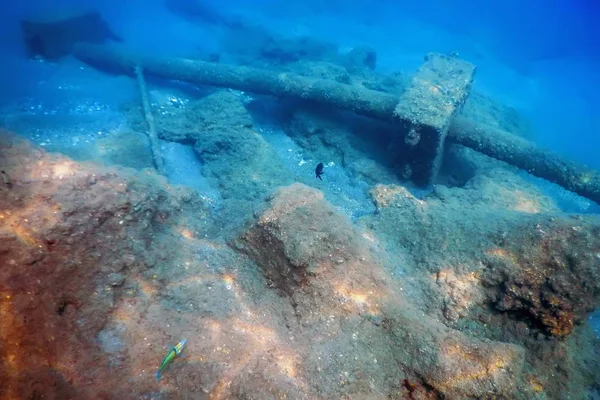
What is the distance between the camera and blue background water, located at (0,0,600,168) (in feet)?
58.6

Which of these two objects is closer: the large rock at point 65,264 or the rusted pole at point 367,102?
the large rock at point 65,264

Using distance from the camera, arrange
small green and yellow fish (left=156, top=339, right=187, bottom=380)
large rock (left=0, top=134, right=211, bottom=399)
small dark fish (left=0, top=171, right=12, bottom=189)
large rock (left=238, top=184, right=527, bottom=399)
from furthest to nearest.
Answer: small dark fish (left=0, top=171, right=12, bottom=189)
large rock (left=238, top=184, right=527, bottom=399)
small green and yellow fish (left=156, top=339, right=187, bottom=380)
large rock (left=0, top=134, right=211, bottom=399)

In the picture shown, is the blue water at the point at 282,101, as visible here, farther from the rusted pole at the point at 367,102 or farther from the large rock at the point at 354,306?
the rusted pole at the point at 367,102

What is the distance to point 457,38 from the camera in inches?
1476

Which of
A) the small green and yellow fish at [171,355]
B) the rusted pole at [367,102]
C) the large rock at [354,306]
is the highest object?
the rusted pole at [367,102]

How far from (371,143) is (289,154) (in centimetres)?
230

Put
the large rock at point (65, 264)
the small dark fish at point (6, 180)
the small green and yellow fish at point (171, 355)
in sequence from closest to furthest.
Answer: the large rock at point (65, 264) → the small green and yellow fish at point (171, 355) → the small dark fish at point (6, 180)

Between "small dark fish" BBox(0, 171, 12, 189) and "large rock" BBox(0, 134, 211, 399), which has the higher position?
"small dark fish" BBox(0, 171, 12, 189)

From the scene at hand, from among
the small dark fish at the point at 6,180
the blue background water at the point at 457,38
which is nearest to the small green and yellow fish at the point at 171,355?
the small dark fish at the point at 6,180

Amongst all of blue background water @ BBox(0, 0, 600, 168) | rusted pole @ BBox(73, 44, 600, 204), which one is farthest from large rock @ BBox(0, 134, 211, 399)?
blue background water @ BBox(0, 0, 600, 168)

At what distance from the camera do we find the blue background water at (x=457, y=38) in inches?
703

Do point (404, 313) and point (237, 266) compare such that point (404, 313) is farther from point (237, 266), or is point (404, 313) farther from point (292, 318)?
point (237, 266)

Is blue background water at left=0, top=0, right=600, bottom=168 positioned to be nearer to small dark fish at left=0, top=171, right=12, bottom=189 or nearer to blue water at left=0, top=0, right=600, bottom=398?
blue water at left=0, top=0, right=600, bottom=398

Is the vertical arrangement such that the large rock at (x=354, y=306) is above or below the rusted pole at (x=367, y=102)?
below
